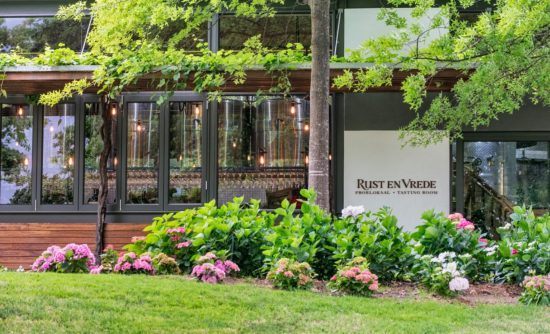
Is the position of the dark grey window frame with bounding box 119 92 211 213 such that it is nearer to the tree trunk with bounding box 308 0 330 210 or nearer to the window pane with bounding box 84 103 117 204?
the window pane with bounding box 84 103 117 204

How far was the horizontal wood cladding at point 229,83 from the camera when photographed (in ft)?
25.6

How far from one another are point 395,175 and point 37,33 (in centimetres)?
732

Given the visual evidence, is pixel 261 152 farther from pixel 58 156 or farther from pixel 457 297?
pixel 457 297

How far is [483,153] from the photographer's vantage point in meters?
9.52

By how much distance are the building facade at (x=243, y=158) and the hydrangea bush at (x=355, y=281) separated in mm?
4274

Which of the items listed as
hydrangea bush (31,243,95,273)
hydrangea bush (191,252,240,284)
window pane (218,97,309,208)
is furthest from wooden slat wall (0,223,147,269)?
hydrangea bush (191,252,240,284)

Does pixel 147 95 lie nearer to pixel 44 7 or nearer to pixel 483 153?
pixel 44 7

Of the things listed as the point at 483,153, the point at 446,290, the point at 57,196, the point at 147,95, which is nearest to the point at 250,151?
the point at 147,95

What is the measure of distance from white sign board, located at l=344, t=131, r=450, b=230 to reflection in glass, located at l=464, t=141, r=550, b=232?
800 mm

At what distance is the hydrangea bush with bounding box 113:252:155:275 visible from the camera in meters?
5.70

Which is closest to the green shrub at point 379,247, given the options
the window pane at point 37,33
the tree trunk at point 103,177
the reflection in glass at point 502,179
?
the reflection in glass at point 502,179

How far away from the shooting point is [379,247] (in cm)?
543

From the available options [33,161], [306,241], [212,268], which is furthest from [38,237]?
[306,241]

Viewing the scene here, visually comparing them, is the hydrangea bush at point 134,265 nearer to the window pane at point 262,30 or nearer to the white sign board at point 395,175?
the white sign board at point 395,175
